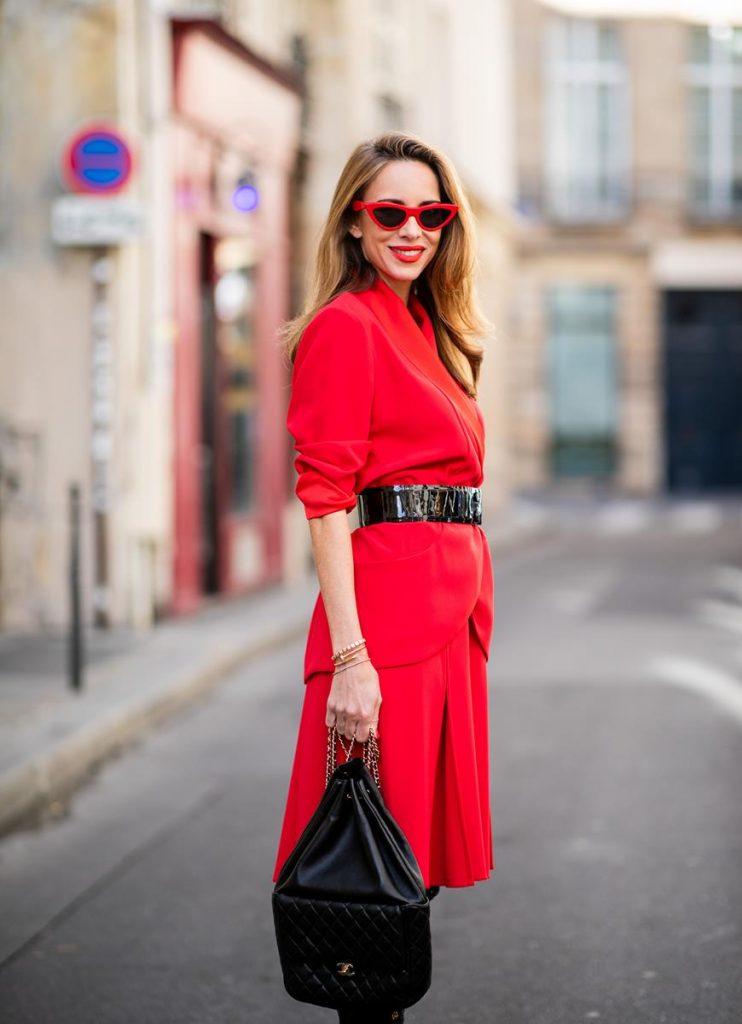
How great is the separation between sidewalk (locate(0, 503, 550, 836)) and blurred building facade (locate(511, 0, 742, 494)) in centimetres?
1716

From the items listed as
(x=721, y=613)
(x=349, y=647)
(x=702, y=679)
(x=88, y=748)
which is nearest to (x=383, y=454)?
(x=349, y=647)

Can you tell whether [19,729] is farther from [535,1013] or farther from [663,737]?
[535,1013]

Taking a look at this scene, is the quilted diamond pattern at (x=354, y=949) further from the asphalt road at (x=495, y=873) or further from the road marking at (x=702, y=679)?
the road marking at (x=702, y=679)

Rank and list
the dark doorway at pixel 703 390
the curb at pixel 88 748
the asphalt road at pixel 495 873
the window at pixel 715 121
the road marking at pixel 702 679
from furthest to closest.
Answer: the window at pixel 715 121
the dark doorway at pixel 703 390
the road marking at pixel 702 679
the curb at pixel 88 748
the asphalt road at pixel 495 873

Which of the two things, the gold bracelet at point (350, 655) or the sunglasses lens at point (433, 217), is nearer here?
the gold bracelet at point (350, 655)

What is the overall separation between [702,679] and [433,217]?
621 cm

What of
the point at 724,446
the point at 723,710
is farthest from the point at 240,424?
the point at 724,446

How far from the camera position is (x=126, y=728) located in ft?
23.1

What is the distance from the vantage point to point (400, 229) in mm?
2918

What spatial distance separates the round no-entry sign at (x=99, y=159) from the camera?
377 inches

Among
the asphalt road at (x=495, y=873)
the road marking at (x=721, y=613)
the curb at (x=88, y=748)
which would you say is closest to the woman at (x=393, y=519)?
the asphalt road at (x=495, y=873)

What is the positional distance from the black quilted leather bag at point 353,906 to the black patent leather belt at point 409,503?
17.8 inches

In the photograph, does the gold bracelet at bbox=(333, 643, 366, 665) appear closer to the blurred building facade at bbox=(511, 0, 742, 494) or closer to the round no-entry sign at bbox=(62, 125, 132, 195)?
the round no-entry sign at bbox=(62, 125, 132, 195)

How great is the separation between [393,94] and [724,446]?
40.4ft
